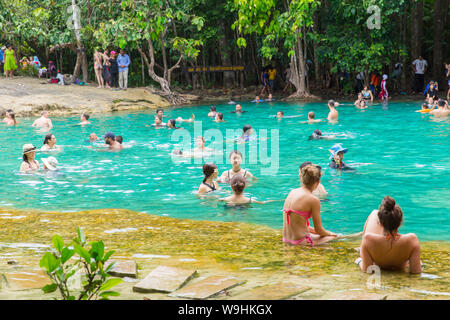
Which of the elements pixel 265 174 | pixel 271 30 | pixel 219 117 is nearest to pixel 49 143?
pixel 265 174

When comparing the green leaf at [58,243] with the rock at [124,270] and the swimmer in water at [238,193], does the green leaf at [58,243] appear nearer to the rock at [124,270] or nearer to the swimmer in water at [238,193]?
the rock at [124,270]

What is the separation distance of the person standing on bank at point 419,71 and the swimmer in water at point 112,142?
18.0 m

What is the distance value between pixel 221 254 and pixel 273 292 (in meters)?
2.06

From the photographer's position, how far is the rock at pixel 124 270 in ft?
16.9

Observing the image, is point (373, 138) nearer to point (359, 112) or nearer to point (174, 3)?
point (359, 112)

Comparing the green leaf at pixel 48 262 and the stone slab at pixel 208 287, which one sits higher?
the green leaf at pixel 48 262

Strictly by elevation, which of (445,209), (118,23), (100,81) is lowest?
(445,209)

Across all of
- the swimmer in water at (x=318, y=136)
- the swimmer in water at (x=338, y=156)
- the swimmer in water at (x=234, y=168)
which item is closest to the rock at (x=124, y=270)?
the swimmer in water at (x=234, y=168)

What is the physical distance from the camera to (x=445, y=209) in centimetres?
922

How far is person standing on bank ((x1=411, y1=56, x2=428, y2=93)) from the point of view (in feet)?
90.1

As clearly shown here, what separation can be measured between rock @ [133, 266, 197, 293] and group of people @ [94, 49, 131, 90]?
24.8m

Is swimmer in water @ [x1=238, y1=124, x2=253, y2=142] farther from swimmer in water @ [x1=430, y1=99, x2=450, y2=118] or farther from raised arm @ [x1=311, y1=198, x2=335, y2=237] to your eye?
raised arm @ [x1=311, y1=198, x2=335, y2=237]

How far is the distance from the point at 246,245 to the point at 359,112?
1757 centimetres
